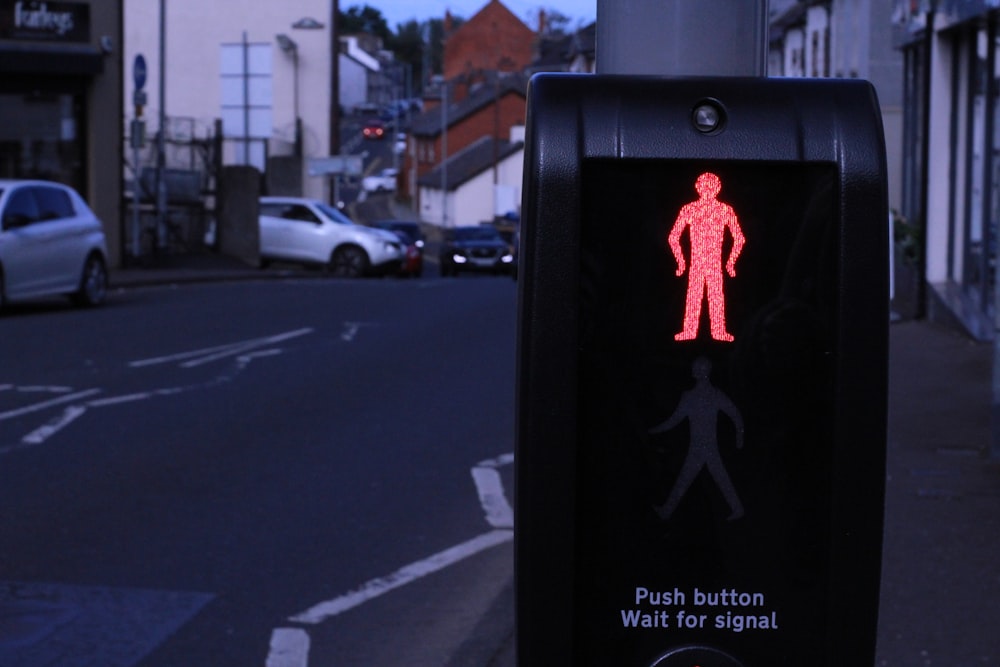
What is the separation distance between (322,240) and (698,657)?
31479 mm

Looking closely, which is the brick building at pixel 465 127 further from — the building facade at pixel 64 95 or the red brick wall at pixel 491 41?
the building facade at pixel 64 95

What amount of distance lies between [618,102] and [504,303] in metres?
19.1

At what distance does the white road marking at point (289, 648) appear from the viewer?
541cm

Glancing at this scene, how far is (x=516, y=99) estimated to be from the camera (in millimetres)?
90000

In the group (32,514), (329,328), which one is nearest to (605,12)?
(32,514)

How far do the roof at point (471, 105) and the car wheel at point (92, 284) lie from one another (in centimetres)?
6718

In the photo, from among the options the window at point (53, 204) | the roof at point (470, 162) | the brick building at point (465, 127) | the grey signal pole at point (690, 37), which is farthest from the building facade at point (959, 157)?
the brick building at point (465, 127)

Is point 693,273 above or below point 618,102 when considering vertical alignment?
below

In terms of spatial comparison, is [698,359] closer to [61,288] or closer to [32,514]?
[32,514]

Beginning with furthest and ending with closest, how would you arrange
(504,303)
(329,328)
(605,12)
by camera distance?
(504,303), (329,328), (605,12)

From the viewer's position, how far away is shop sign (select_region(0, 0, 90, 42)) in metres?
26.6

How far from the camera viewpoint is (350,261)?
34.1m

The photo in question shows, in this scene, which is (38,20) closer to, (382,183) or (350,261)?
(350,261)

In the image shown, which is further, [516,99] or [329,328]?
[516,99]
